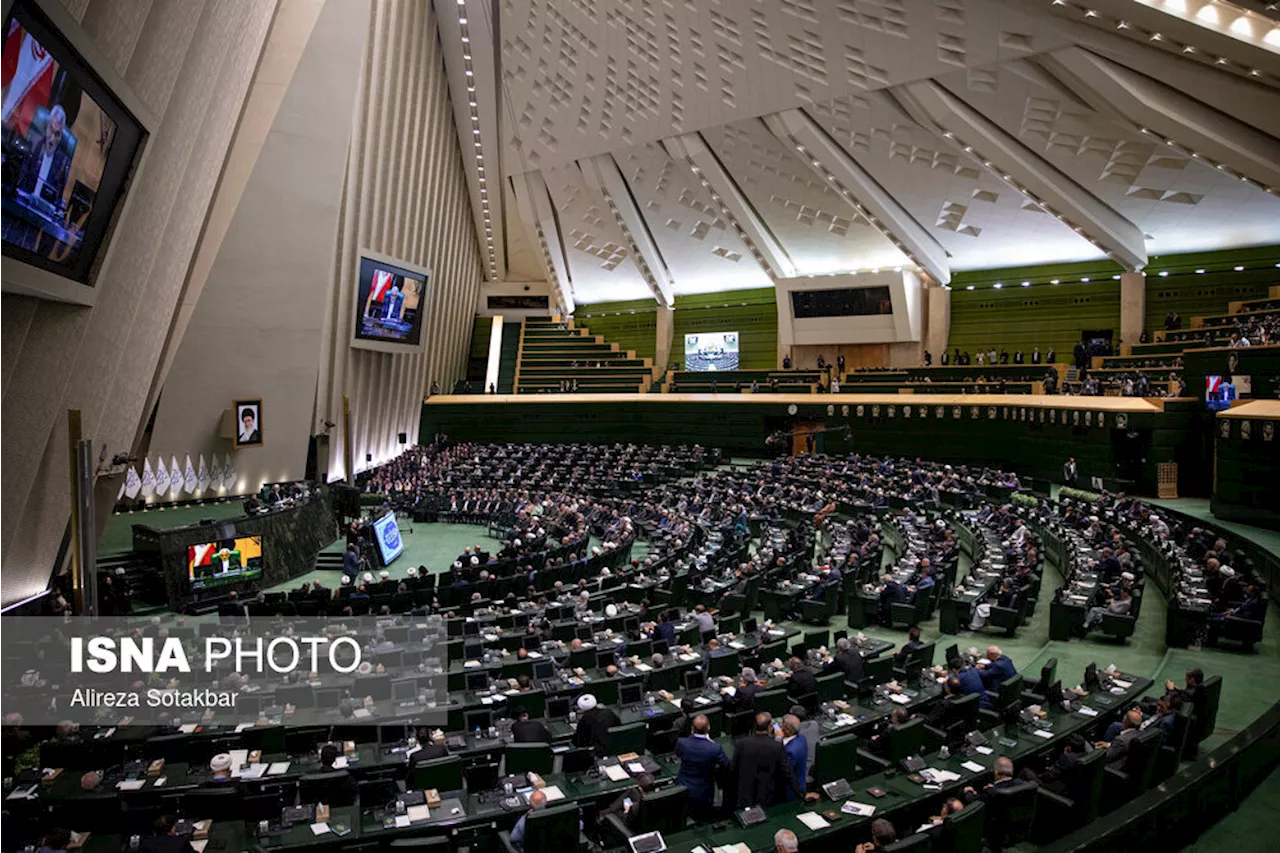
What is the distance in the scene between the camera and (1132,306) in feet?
100

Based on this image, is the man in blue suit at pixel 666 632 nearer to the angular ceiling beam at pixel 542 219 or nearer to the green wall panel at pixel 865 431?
the green wall panel at pixel 865 431

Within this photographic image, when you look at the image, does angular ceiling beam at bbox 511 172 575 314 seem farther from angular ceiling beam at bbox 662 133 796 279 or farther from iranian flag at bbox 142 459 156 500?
iranian flag at bbox 142 459 156 500

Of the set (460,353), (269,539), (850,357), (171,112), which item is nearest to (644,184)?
(850,357)

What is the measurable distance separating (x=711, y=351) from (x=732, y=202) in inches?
421

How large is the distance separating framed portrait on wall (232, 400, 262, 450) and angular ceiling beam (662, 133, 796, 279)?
18.9 m

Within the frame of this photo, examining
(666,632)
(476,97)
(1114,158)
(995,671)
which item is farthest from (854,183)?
(995,671)

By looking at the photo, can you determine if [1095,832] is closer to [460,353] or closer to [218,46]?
[218,46]

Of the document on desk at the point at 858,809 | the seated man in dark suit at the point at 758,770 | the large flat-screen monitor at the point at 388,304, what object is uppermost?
the large flat-screen monitor at the point at 388,304

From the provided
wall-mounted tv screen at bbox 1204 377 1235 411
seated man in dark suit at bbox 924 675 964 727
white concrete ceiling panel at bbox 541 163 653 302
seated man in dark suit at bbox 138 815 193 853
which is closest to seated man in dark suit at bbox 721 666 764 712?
seated man in dark suit at bbox 924 675 964 727

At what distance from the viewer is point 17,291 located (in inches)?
396

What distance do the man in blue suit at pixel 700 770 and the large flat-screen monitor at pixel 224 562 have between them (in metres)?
13.9

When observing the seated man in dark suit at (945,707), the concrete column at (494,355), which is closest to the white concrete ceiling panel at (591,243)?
the concrete column at (494,355)

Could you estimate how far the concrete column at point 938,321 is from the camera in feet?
117

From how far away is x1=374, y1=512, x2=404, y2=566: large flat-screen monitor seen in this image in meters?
20.6
